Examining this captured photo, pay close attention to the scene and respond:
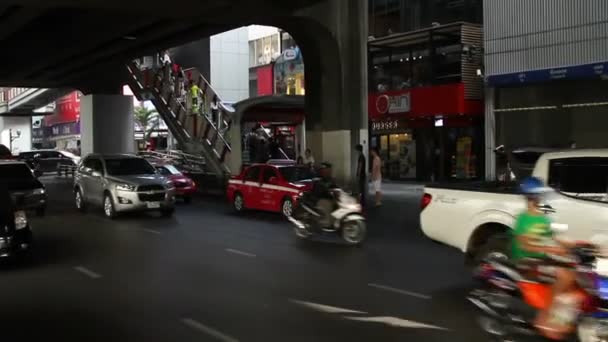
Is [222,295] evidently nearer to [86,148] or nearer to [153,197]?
[153,197]

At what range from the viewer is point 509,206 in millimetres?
8609

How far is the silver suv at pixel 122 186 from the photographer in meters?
18.2

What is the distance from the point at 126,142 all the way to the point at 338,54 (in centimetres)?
Result: 2236

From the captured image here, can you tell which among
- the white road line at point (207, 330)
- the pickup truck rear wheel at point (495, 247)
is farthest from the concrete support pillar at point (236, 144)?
the white road line at point (207, 330)

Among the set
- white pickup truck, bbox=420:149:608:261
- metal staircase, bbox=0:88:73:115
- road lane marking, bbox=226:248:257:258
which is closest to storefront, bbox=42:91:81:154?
metal staircase, bbox=0:88:73:115

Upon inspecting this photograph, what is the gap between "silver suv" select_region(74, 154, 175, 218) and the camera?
1820 centimetres

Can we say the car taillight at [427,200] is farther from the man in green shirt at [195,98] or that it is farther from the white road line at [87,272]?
the man in green shirt at [195,98]

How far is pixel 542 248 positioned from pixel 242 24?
18.2 meters

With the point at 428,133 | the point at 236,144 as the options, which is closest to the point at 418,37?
the point at 428,133

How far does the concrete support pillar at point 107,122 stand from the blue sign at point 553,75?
2365 cm

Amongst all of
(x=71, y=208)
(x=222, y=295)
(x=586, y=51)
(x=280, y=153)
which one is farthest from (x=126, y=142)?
(x=222, y=295)

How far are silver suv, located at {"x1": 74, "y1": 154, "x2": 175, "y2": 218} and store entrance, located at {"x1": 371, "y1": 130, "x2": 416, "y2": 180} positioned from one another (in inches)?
569

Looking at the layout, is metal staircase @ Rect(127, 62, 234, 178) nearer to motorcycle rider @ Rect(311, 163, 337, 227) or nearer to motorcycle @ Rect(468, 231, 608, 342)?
motorcycle rider @ Rect(311, 163, 337, 227)

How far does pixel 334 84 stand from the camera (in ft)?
75.8
